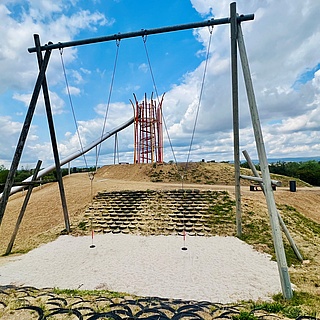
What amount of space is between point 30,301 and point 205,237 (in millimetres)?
4725

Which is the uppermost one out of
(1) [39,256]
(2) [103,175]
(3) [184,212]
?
(2) [103,175]

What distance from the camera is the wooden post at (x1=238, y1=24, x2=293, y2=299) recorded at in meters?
3.81

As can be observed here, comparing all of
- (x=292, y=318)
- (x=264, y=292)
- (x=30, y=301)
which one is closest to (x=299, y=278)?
(x=264, y=292)

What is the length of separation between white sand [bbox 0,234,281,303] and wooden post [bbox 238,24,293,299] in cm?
33

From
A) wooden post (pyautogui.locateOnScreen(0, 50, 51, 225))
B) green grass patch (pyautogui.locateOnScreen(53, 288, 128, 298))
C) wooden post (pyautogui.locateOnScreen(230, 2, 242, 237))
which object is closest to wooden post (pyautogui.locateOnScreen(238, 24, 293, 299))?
wooden post (pyautogui.locateOnScreen(230, 2, 242, 237))

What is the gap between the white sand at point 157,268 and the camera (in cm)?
413

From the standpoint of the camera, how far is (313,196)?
12617 mm

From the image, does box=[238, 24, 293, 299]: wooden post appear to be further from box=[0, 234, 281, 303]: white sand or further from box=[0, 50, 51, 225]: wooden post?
box=[0, 50, 51, 225]: wooden post

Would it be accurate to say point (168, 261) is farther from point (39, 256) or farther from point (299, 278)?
point (39, 256)

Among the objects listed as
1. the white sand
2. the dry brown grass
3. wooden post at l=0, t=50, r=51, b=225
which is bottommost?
the white sand

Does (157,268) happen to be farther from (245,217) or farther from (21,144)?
(245,217)

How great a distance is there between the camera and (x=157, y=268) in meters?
5.07

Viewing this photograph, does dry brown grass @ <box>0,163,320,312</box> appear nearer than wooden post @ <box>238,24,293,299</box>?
No

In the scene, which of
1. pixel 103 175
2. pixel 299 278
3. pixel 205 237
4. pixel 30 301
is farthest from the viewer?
pixel 103 175
